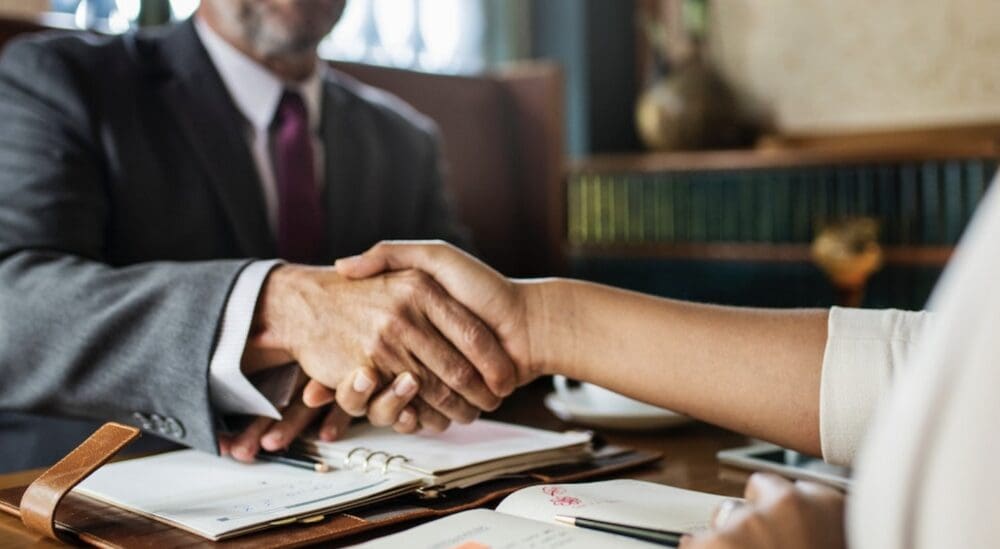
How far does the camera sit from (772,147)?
3266 millimetres

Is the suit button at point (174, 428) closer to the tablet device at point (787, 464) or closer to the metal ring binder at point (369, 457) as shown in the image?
the metal ring binder at point (369, 457)

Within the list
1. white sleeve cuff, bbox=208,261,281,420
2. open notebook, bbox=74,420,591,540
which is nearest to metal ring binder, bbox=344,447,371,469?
open notebook, bbox=74,420,591,540

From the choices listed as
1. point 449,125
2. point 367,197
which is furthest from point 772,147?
point 367,197

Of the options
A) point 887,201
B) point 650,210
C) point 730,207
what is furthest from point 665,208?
point 887,201

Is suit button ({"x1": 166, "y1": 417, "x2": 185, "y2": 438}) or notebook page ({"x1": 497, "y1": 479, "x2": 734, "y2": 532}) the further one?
suit button ({"x1": 166, "y1": 417, "x2": 185, "y2": 438})

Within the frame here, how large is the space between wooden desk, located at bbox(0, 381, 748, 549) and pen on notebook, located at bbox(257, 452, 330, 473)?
0.18m

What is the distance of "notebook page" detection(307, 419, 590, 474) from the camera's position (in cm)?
95

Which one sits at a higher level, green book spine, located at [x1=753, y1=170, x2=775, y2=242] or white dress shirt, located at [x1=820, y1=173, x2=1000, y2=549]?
white dress shirt, located at [x1=820, y1=173, x2=1000, y2=549]

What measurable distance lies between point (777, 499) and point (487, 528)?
22cm

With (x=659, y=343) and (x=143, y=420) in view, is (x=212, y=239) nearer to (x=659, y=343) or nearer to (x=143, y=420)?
(x=143, y=420)

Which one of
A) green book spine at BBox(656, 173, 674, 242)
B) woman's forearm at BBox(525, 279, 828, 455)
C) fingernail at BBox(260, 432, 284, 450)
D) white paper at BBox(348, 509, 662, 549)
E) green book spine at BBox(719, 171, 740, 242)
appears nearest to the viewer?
white paper at BBox(348, 509, 662, 549)

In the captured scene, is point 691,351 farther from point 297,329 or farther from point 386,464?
point 297,329

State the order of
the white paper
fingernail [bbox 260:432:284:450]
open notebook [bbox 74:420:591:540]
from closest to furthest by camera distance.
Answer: the white paper < open notebook [bbox 74:420:591:540] < fingernail [bbox 260:432:284:450]

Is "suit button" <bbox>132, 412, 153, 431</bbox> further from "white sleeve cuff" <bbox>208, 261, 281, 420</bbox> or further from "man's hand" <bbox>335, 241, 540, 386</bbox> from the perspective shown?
"man's hand" <bbox>335, 241, 540, 386</bbox>
